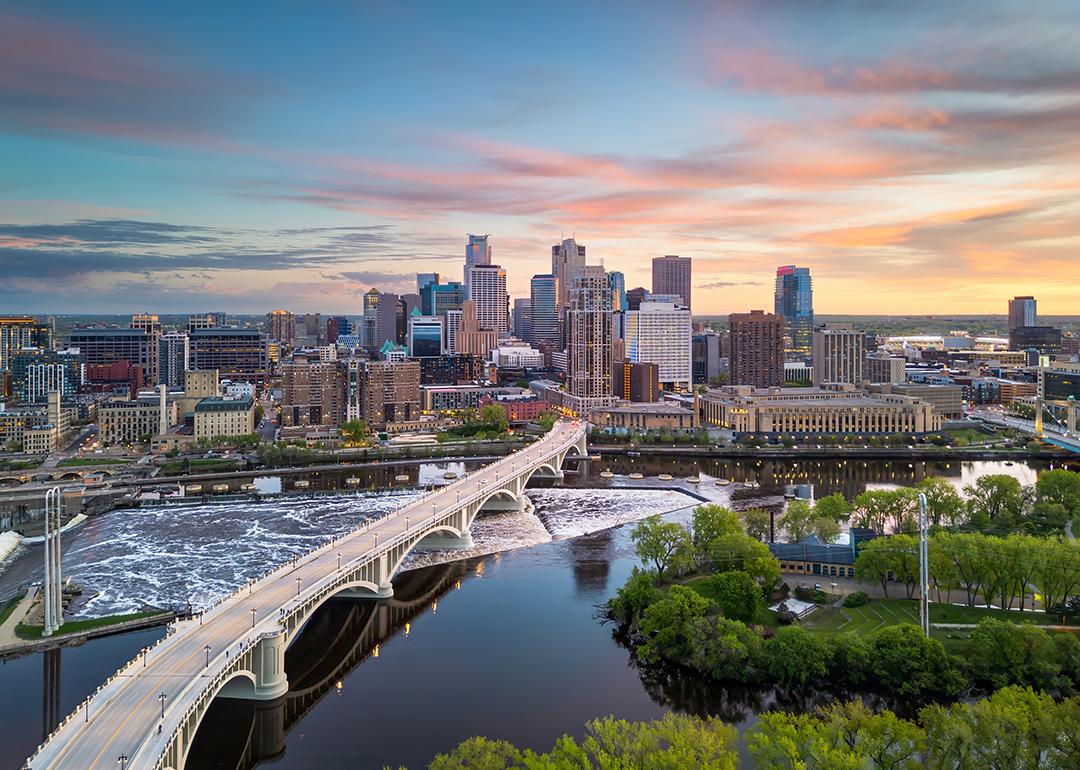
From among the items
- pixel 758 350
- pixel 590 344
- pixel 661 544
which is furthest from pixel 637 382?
pixel 661 544

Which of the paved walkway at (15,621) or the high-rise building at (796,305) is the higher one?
the high-rise building at (796,305)

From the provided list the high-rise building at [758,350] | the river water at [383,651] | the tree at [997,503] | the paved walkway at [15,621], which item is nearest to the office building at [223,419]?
the river water at [383,651]

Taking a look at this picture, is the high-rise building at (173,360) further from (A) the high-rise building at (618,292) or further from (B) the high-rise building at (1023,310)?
(B) the high-rise building at (1023,310)

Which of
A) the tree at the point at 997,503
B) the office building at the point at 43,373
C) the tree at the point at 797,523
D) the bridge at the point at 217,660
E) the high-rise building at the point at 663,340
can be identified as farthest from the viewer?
the high-rise building at the point at 663,340

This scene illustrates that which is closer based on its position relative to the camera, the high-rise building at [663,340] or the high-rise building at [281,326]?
the high-rise building at [663,340]

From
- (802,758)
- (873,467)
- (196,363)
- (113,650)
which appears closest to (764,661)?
(802,758)

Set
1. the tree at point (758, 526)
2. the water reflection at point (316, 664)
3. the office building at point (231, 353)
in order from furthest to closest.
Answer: the office building at point (231, 353) < the tree at point (758, 526) < the water reflection at point (316, 664)

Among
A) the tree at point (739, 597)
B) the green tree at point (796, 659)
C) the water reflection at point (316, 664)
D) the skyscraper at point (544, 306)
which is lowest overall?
the water reflection at point (316, 664)
